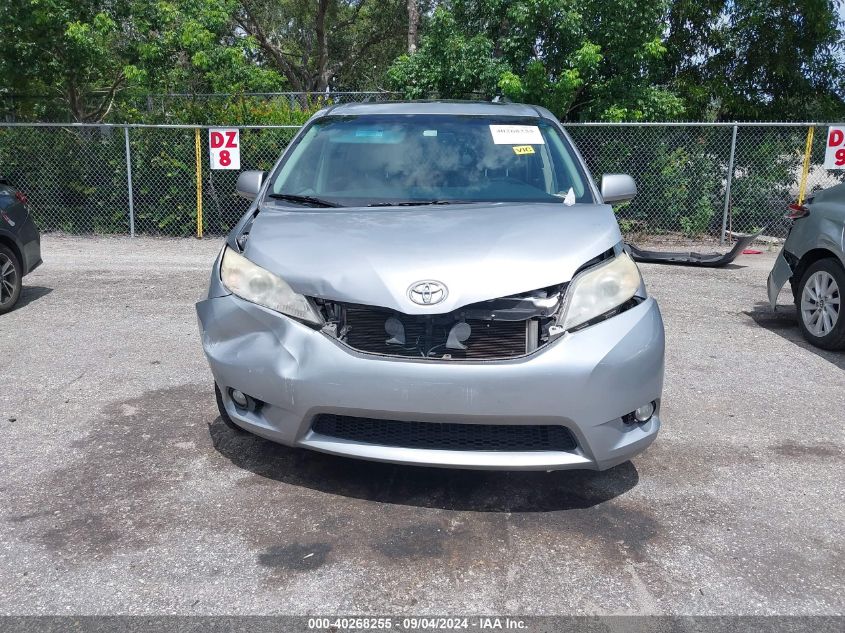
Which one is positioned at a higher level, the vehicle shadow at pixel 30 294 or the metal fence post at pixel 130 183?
the metal fence post at pixel 130 183

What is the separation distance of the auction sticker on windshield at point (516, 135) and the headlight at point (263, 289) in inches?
72.4

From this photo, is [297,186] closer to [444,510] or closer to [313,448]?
[313,448]

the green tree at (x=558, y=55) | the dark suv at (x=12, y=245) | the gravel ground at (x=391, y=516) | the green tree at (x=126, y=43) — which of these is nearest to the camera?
the gravel ground at (x=391, y=516)

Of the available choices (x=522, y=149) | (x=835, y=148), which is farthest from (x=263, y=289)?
(x=835, y=148)

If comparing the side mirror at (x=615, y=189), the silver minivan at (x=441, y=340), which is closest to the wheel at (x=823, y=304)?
the side mirror at (x=615, y=189)

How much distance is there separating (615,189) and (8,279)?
19.0ft

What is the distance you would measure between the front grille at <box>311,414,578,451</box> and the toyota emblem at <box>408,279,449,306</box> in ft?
1.67

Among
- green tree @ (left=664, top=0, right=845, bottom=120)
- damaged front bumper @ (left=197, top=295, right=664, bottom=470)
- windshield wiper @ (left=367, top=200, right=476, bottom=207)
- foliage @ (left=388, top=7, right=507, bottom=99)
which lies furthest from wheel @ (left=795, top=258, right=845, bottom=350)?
green tree @ (left=664, top=0, right=845, bottom=120)

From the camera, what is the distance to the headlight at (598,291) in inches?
130

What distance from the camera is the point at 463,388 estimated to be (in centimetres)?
313

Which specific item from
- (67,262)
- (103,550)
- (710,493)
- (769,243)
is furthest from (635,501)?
(769,243)

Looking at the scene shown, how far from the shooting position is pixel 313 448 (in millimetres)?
3383

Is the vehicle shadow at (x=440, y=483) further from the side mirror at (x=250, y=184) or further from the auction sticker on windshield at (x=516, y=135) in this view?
the auction sticker on windshield at (x=516, y=135)

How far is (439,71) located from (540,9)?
2.06 m
